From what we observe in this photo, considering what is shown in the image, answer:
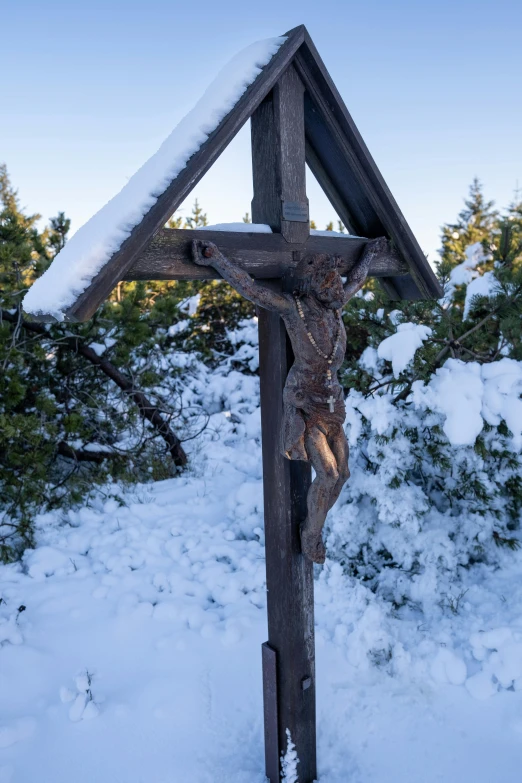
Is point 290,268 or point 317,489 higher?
point 290,268

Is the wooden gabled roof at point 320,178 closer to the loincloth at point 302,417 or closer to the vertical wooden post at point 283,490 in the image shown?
the vertical wooden post at point 283,490

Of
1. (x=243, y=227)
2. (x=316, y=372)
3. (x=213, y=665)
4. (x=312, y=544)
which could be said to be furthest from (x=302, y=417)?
(x=213, y=665)

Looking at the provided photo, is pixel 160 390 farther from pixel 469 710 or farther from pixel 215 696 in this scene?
pixel 469 710

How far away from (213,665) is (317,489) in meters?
1.76

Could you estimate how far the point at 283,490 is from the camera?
7.98 feet

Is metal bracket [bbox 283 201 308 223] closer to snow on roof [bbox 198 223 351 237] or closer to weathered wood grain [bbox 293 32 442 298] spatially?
snow on roof [bbox 198 223 351 237]

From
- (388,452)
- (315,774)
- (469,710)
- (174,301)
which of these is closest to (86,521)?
(174,301)

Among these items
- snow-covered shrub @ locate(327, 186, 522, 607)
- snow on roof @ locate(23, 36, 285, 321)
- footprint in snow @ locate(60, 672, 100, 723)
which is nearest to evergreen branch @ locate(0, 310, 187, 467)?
snow-covered shrub @ locate(327, 186, 522, 607)

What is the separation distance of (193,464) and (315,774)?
13.4 ft

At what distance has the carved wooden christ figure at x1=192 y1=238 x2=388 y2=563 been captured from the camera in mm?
2178

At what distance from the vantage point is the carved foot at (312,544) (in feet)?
7.87

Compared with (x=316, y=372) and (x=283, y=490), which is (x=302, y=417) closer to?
(x=316, y=372)

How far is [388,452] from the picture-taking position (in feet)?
13.5

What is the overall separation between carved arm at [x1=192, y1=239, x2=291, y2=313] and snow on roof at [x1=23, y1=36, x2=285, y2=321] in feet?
0.77
